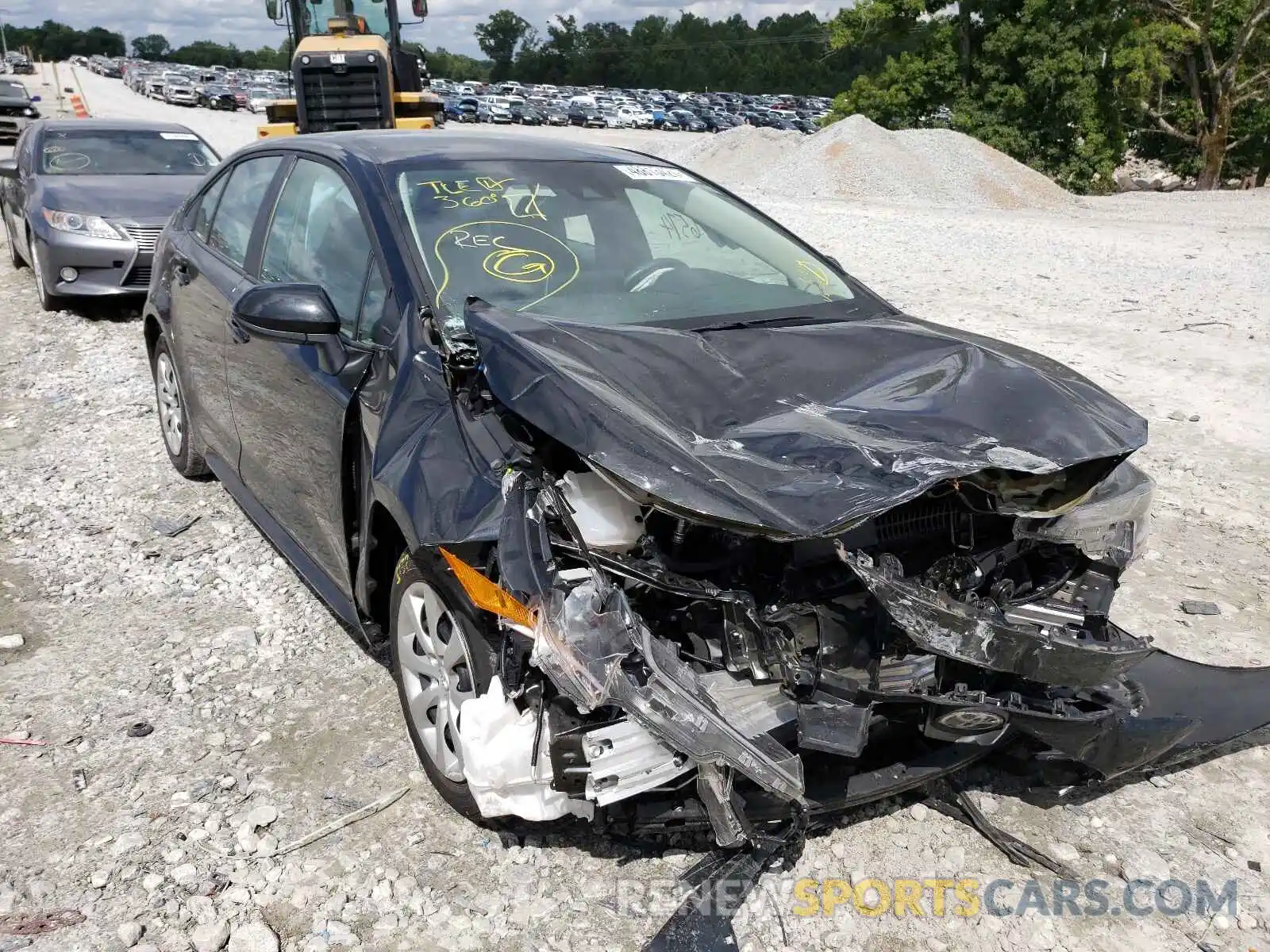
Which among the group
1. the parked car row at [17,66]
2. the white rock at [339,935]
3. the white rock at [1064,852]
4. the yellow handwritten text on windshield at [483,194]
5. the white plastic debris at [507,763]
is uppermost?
the yellow handwritten text on windshield at [483,194]

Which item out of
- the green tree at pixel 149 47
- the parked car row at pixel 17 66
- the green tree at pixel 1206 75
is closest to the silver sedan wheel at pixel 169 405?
the green tree at pixel 1206 75

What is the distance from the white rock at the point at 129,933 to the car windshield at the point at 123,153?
8.93 meters

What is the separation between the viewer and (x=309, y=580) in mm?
3691

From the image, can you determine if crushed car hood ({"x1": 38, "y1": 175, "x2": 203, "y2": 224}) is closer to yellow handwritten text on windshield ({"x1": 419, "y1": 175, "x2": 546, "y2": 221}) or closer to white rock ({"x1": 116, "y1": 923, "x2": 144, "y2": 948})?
yellow handwritten text on windshield ({"x1": 419, "y1": 175, "x2": 546, "y2": 221})

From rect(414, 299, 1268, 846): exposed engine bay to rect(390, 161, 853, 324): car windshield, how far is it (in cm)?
63

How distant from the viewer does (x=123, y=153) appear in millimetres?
10078

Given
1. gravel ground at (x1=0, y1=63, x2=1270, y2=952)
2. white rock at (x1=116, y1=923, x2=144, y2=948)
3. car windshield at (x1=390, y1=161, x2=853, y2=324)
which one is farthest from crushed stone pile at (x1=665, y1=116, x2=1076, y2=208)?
white rock at (x1=116, y1=923, x2=144, y2=948)

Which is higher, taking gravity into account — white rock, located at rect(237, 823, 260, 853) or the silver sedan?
the silver sedan

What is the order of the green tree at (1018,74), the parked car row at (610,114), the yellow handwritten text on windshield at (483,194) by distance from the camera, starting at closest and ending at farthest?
the yellow handwritten text on windshield at (483,194) → the green tree at (1018,74) → the parked car row at (610,114)

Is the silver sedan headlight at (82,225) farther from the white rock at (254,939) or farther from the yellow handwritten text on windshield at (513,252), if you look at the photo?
the white rock at (254,939)

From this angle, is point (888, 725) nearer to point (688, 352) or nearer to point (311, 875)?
point (688, 352)

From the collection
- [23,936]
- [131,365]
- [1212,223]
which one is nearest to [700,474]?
[23,936]

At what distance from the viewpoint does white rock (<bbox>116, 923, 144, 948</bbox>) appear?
2.51 meters

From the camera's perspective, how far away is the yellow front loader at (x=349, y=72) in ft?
48.3
